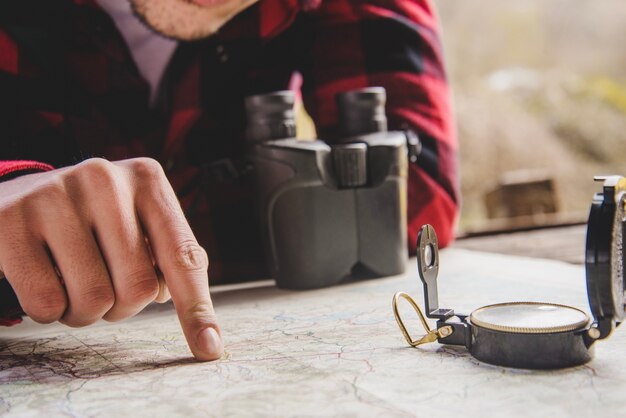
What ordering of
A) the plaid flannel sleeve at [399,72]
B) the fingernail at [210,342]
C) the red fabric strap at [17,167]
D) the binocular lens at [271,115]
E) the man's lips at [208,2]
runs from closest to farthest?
the fingernail at [210,342] < the red fabric strap at [17,167] < the binocular lens at [271,115] < the man's lips at [208,2] < the plaid flannel sleeve at [399,72]

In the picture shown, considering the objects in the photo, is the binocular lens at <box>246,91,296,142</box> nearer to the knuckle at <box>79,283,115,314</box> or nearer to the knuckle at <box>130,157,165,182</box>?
the knuckle at <box>130,157,165,182</box>

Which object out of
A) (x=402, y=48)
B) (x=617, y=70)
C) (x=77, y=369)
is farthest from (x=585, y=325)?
(x=617, y=70)

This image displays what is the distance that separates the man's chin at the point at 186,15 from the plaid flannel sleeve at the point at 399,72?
0.81ft

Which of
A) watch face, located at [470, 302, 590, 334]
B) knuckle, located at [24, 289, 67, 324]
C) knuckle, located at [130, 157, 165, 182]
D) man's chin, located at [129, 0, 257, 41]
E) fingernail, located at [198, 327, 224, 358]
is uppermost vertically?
man's chin, located at [129, 0, 257, 41]

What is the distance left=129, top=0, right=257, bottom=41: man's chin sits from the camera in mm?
1219

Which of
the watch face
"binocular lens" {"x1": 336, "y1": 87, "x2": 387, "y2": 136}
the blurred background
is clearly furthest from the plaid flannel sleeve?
the blurred background

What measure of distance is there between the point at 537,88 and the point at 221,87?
143 inches

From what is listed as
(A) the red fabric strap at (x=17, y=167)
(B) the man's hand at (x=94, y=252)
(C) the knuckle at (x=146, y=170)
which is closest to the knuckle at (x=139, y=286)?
(B) the man's hand at (x=94, y=252)

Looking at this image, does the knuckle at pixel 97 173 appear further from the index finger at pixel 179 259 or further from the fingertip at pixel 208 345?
the fingertip at pixel 208 345

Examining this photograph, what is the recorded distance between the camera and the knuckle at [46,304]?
72cm

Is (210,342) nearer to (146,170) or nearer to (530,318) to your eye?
(146,170)

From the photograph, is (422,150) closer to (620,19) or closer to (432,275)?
(432,275)

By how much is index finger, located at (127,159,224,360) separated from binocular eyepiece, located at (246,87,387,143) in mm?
315

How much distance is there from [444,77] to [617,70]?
366 centimetres
